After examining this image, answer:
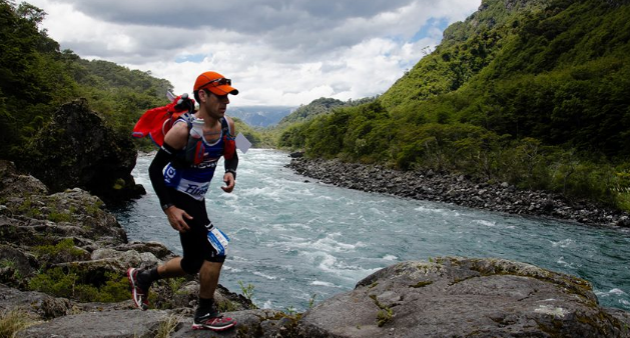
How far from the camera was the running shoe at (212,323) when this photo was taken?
12.9ft

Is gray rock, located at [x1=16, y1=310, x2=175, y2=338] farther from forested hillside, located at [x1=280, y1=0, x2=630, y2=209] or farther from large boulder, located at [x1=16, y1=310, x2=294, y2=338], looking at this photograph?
forested hillside, located at [x1=280, y1=0, x2=630, y2=209]

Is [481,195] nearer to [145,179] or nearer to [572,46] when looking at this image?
[145,179]

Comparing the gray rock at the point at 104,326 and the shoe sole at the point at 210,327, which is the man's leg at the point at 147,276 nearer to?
the gray rock at the point at 104,326

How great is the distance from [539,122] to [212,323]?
54.8m

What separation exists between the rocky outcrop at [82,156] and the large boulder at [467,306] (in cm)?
2370

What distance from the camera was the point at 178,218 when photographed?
12.0 feet

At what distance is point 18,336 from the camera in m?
3.59

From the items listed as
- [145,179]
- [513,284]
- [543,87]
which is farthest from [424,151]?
[513,284]

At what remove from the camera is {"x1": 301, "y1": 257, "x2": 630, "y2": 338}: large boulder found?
131 inches

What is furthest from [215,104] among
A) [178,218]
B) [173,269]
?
[173,269]

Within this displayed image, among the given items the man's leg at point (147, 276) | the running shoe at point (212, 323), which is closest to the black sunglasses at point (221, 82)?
the man's leg at point (147, 276)

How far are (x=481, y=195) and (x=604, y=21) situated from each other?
207 feet

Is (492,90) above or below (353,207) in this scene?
above

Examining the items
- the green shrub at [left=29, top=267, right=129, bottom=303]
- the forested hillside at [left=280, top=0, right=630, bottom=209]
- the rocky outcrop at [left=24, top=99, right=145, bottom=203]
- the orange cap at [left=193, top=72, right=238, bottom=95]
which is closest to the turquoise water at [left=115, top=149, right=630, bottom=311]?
the rocky outcrop at [left=24, top=99, right=145, bottom=203]
